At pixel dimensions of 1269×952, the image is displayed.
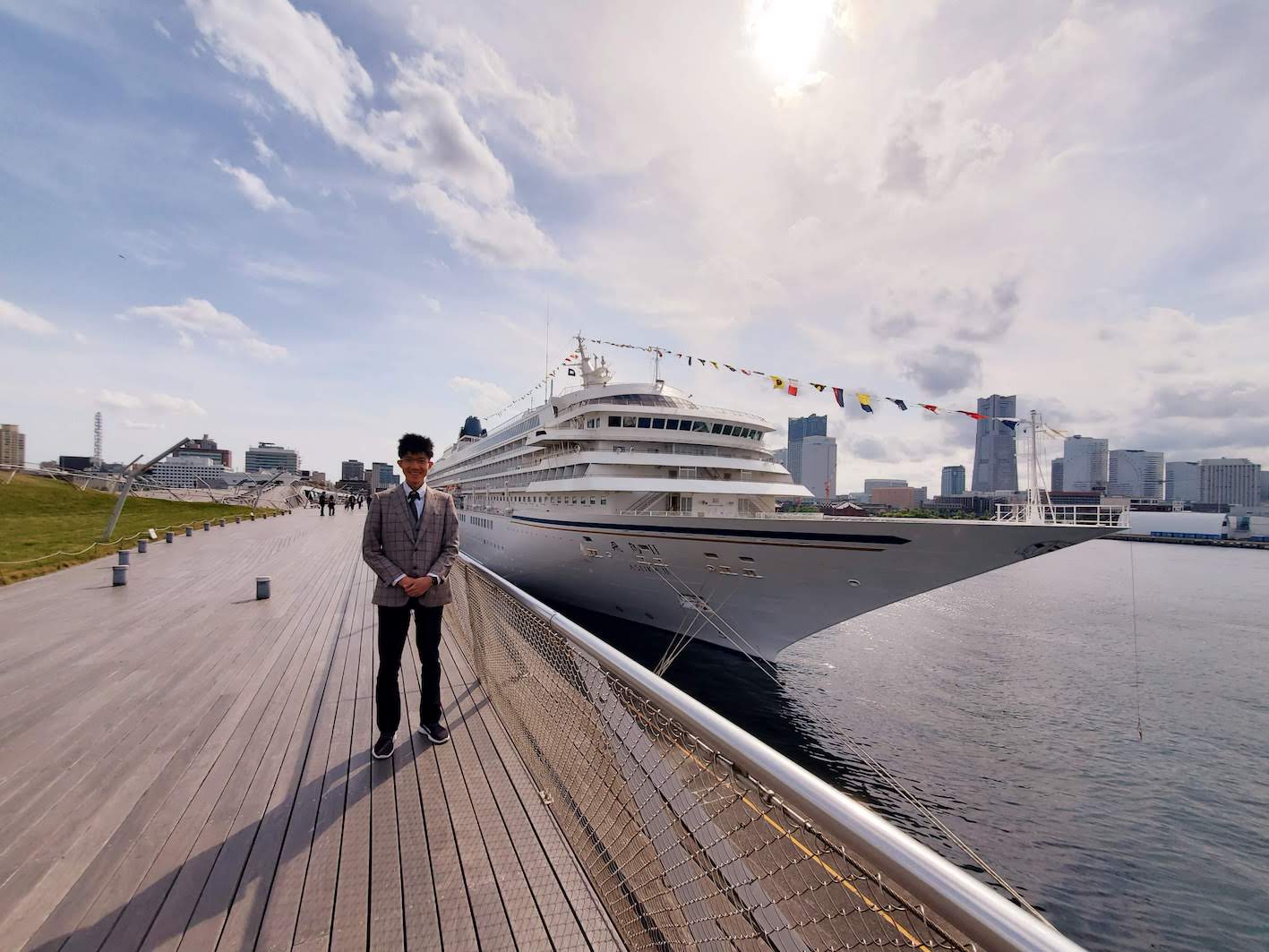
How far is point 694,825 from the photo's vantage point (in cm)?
246

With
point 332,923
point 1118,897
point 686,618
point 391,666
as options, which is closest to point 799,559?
point 686,618

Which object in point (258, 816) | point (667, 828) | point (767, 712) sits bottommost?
point (767, 712)

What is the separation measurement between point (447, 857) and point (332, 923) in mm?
538

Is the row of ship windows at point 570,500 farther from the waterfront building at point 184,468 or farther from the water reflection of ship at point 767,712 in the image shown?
the waterfront building at point 184,468

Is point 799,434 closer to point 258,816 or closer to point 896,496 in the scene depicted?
point 896,496

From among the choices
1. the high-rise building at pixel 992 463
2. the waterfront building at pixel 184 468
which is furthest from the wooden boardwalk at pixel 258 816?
the waterfront building at pixel 184 468

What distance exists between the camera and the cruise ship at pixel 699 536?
31.7 feet

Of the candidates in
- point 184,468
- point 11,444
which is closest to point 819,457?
point 11,444

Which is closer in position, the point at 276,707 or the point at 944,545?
the point at 276,707

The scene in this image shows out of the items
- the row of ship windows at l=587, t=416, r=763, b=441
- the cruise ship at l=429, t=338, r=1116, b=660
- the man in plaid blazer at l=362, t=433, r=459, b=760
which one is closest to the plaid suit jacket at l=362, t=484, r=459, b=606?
the man in plaid blazer at l=362, t=433, r=459, b=760

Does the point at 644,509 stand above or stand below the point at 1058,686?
above

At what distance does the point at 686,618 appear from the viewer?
45.0 feet

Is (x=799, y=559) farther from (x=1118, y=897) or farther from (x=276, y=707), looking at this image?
(x=276, y=707)

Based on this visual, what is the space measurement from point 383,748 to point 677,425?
12.6 m
